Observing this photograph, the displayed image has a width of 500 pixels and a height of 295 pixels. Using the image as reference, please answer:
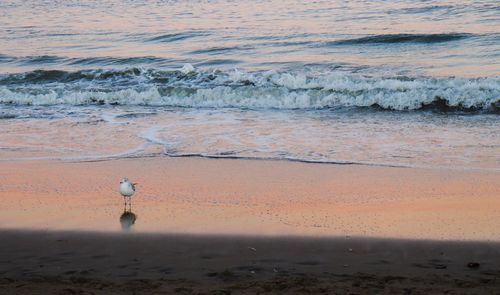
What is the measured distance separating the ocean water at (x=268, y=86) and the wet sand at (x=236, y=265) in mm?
3082

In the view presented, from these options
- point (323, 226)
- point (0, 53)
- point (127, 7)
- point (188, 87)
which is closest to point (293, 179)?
point (323, 226)

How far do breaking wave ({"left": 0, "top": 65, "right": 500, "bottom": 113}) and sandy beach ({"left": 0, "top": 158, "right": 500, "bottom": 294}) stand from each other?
16.6 feet

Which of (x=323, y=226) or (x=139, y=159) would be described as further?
(x=139, y=159)

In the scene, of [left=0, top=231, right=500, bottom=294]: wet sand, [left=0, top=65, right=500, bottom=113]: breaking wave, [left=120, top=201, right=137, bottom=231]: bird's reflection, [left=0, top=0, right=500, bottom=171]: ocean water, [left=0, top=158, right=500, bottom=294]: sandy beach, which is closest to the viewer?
[left=0, top=231, right=500, bottom=294]: wet sand

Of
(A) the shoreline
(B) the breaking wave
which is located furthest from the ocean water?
(A) the shoreline

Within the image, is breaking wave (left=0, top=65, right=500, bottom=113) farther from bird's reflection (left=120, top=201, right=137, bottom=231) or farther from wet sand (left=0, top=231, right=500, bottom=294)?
wet sand (left=0, top=231, right=500, bottom=294)

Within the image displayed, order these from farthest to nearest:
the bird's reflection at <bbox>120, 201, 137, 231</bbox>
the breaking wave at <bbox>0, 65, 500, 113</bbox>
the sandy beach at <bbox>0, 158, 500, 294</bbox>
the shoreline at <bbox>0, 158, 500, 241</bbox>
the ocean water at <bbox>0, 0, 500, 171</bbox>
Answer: the breaking wave at <bbox>0, 65, 500, 113</bbox> → the ocean water at <bbox>0, 0, 500, 171</bbox> → the bird's reflection at <bbox>120, 201, 137, 231</bbox> → the shoreline at <bbox>0, 158, 500, 241</bbox> → the sandy beach at <bbox>0, 158, 500, 294</bbox>

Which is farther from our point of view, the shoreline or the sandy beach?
the shoreline

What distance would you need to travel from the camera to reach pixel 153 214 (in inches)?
286

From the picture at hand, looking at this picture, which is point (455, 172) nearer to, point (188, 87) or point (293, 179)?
point (293, 179)

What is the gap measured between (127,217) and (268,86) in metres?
8.41

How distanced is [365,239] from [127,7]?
28.0m

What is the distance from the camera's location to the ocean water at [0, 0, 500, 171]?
10.4m

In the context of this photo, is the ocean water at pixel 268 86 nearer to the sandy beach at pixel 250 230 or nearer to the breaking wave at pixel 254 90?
the breaking wave at pixel 254 90
